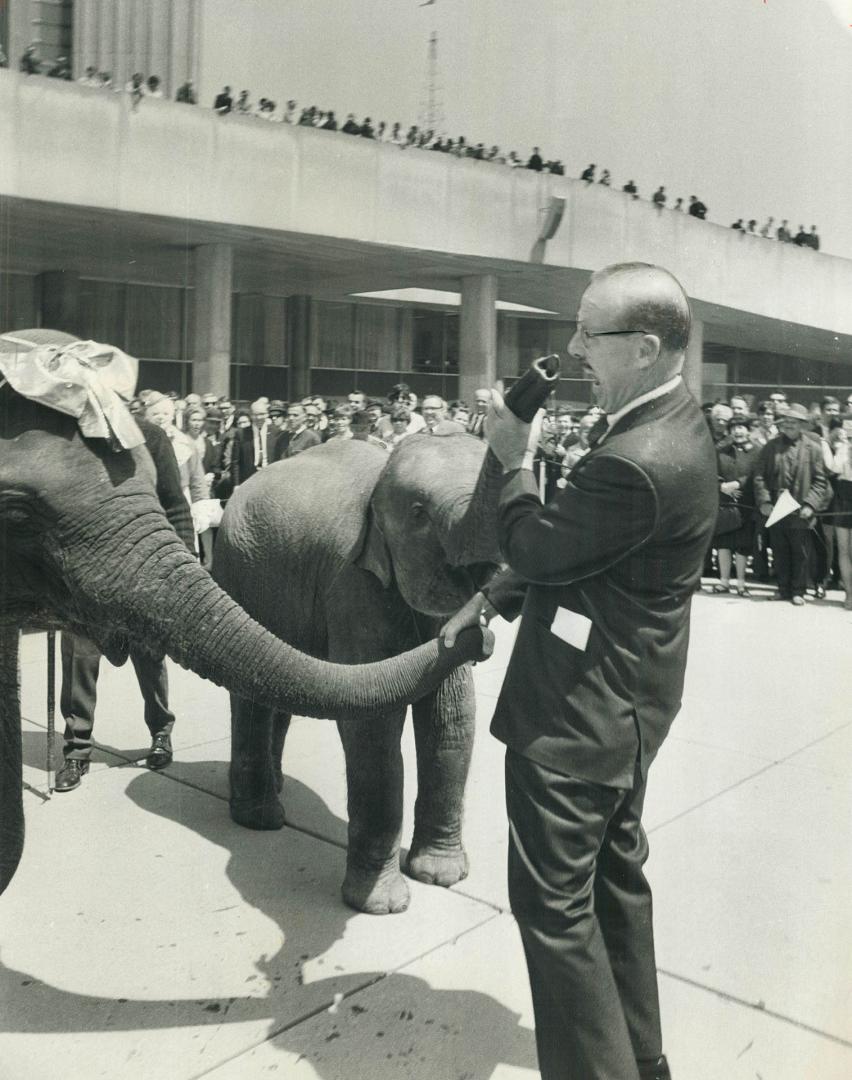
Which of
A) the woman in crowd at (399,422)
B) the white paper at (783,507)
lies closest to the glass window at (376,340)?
the white paper at (783,507)

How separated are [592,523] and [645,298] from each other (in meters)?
0.48

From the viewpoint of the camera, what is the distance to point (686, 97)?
154 inches

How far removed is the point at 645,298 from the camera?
7.18 ft

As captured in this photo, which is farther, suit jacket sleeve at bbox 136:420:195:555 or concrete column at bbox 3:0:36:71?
suit jacket sleeve at bbox 136:420:195:555

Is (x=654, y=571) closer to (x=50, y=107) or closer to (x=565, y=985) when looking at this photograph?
(x=565, y=985)

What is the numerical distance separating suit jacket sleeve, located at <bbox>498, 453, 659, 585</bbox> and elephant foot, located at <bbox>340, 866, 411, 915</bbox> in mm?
1669

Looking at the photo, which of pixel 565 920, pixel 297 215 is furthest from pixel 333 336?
pixel 565 920

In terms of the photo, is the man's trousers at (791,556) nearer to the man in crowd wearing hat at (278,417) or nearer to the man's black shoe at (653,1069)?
the man in crowd wearing hat at (278,417)

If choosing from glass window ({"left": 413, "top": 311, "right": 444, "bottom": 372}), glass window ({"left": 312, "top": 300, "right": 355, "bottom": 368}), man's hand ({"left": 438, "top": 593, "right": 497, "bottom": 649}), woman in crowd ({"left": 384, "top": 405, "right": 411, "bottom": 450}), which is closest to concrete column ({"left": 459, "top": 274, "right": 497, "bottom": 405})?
woman in crowd ({"left": 384, "top": 405, "right": 411, "bottom": 450})

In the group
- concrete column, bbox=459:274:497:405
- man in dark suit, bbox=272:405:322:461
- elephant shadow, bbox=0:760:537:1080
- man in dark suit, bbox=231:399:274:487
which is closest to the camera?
elephant shadow, bbox=0:760:537:1080

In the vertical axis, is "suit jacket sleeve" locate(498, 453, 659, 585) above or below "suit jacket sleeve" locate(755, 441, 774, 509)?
above

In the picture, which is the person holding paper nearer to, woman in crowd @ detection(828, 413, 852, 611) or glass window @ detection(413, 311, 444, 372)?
woman in crowd @ detection(828, 413, 852, 611)

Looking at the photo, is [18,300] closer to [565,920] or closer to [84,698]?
[84,698]

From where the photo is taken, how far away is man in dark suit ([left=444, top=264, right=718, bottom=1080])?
2.17m
